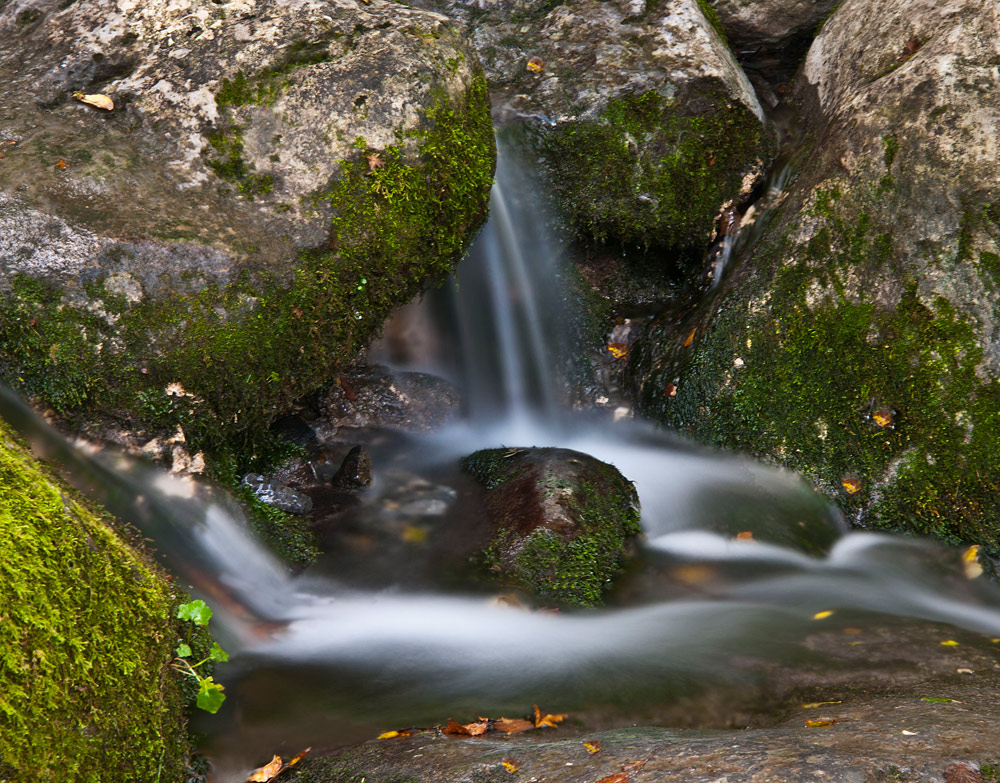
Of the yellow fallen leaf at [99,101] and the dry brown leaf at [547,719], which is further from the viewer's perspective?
the yellow fallen leaf at [99,101]

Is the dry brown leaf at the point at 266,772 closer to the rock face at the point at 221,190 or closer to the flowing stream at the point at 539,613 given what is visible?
the flowing stream at the point at 539,613

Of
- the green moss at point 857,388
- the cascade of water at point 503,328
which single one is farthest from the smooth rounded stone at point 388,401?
the green moss at point 857,388

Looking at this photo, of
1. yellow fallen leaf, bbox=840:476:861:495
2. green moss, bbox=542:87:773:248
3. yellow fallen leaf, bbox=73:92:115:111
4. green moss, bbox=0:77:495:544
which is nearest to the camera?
green moss, bbox=0:77:495:544

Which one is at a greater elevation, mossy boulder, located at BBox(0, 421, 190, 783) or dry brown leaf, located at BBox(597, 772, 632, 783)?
mossy boulder, located at BBox(0, 421, 190, 783)

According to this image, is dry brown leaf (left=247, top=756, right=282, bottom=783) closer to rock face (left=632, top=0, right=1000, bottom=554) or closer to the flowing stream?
the flowing stream

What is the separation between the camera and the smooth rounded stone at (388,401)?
596 cm

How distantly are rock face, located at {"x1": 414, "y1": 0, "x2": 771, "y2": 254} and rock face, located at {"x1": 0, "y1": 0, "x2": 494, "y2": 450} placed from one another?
1.54 m

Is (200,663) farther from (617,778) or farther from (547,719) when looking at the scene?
(617,778)

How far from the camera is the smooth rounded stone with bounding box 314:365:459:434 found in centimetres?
596

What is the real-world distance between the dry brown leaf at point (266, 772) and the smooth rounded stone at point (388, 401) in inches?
131

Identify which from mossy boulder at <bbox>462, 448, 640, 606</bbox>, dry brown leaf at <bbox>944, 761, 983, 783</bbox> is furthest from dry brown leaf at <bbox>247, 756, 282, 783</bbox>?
dry brown leaf at <bbox>944, 761, 983, 783</bbox>

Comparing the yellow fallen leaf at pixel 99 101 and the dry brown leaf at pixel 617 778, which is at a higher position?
the yellow fallen leaf at pixel 99 101

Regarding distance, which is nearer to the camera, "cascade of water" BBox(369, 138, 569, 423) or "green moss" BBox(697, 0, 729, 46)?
"cascade of water" BBox(369, 138, 569, 423)

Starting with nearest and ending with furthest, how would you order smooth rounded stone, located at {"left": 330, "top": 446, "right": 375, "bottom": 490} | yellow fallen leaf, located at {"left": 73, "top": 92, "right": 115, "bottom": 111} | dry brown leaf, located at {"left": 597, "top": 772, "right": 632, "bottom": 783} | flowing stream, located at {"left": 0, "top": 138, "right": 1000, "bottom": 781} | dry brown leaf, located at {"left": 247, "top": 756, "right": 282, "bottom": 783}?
1. dry brown leaf, located at {"left": 597, "top": 772, "right": 632, "bottom": 783}
2. dry brown leaf, located at {"left": 247, "top": 756, "right": 282, "bottom": 783}
3. flowing stream, located at {"left": 0, "top": 138, "right": 1000, "bottom": 781}
4. yellow fallen leaf, located at {"left": 73, "top": 92, "right": 115, "bottom": 111}
5. smooth rounded stone, located at {"left": 330, "top": 446, "right": 375, "bottom": 490}
